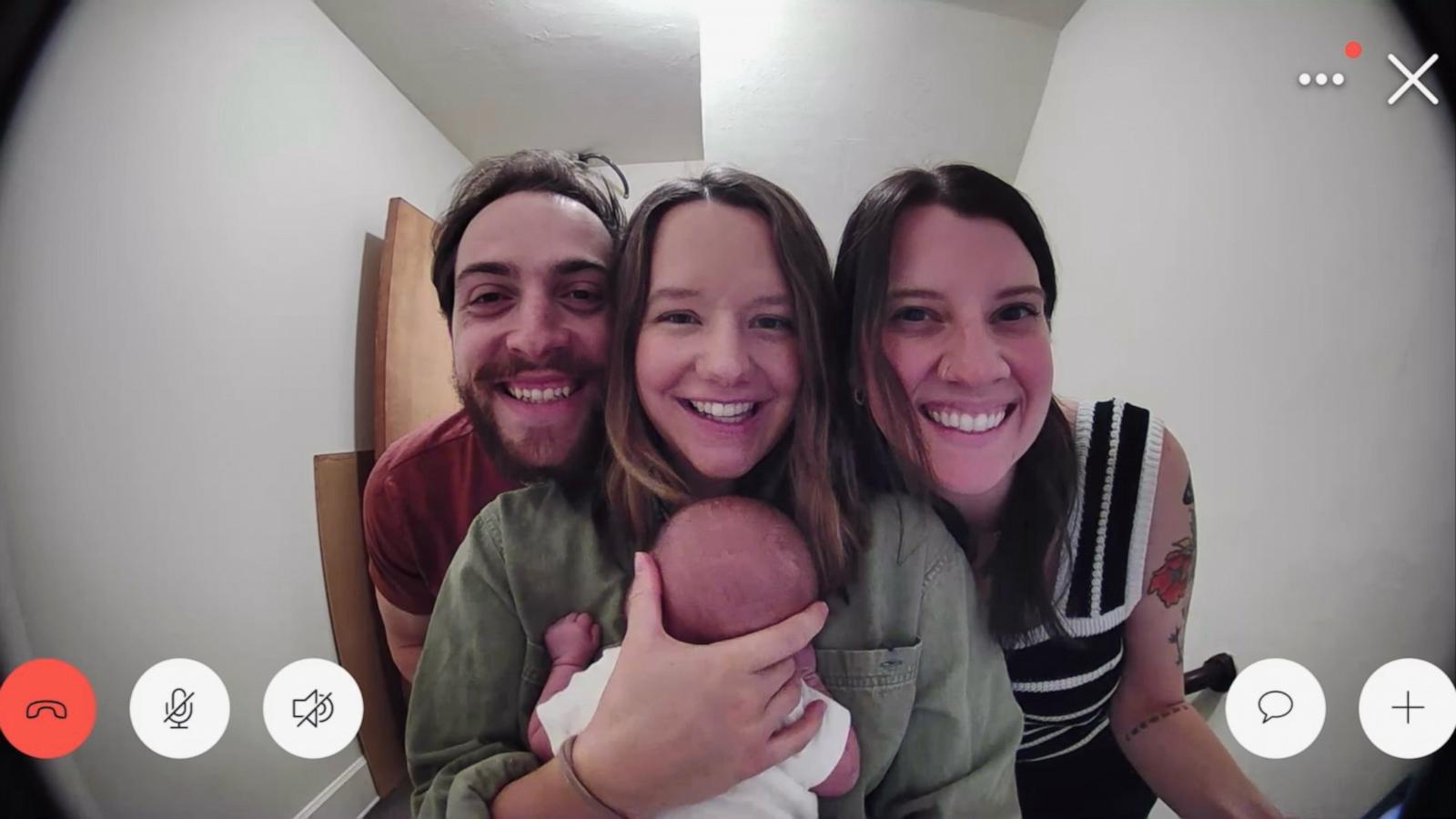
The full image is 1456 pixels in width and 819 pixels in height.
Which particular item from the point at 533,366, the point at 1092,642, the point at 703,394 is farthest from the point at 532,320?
the point at 1092,642

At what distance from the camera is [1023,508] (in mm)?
531

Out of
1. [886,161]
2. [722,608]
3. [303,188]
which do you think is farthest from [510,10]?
[722,608]

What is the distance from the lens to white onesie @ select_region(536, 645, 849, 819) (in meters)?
0.49

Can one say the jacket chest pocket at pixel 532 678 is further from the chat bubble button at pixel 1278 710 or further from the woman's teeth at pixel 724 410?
the chat bubble button at pixel 1278 710

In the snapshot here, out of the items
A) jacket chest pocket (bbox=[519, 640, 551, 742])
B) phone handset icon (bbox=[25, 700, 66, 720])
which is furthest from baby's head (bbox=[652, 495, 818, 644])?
phone handset icon (bbox=[25, 700, 66, 720])

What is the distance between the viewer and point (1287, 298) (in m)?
0.53

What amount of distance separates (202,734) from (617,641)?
1.21ft

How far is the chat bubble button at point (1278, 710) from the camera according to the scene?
1.75 feet

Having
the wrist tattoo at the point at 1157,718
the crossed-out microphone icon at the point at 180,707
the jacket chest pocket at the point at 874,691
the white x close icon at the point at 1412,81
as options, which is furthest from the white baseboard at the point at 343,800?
the white x close icon at the point at 1412,81

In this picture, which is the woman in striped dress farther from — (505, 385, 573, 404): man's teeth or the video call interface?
(505, 385, 573, 404): man's teeth

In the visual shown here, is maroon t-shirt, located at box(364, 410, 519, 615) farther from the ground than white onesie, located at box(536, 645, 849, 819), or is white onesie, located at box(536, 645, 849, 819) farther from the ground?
maroon t-shirt, located at box(364, 410, 519, 615)

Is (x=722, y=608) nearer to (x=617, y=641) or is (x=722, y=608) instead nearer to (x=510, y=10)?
(x=617, y=641)

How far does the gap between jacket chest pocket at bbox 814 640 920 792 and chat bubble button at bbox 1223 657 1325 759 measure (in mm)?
280

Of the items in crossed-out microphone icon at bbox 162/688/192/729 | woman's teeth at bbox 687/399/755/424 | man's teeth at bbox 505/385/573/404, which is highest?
man's teeth at bbox 505/385/573/404
